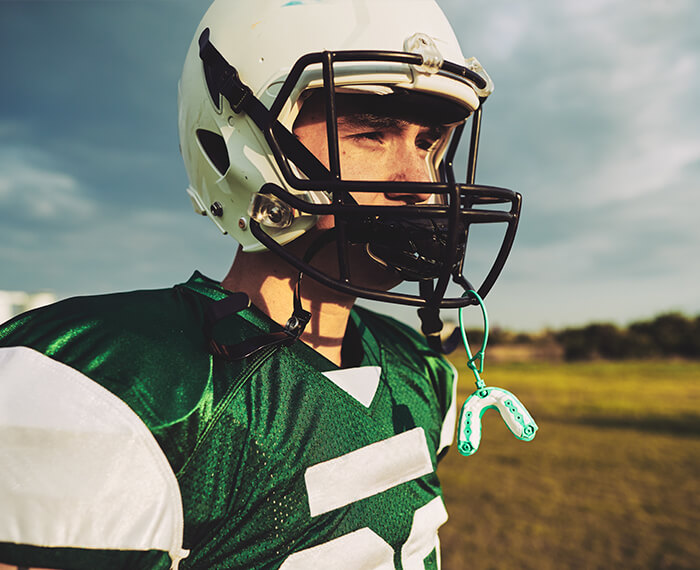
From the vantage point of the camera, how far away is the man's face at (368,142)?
124 centimetres

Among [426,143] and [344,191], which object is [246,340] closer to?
[344,191]

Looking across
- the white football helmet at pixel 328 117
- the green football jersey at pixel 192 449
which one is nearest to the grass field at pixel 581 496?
the green football jersey at pixel 192 449

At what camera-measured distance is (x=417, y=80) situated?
1.24m

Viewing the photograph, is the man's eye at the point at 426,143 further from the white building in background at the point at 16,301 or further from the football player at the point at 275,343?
the white building in background at the point at 16,301

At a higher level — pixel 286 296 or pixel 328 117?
pixel 328 117

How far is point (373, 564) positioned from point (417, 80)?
1.05 metres

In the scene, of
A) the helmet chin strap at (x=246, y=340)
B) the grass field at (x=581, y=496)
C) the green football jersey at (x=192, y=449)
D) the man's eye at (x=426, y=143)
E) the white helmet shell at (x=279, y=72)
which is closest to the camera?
the green football jersey at (x=192, y=449)

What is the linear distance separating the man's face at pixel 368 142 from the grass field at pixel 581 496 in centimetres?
355

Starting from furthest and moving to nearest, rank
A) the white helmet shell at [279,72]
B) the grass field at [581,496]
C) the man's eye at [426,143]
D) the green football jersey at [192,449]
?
the grass field at [581,496]
the man's eye at [426,143]
the white helmet shell at [279,72]
the green football jersey at [192,449]

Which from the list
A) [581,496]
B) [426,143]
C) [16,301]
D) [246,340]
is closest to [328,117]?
[426,143]

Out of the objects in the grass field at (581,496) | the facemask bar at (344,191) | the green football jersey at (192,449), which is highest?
the facemask bar at (344,191)

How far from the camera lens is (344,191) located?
3.75ft

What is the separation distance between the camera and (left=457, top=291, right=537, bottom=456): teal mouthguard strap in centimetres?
111

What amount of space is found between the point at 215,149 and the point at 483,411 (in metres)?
0.93
